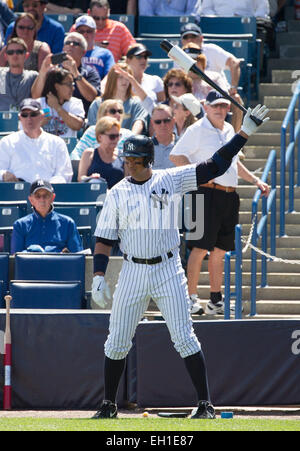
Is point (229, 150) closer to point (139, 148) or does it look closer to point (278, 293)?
point (139, 148)

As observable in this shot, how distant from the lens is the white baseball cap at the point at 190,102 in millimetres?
10867

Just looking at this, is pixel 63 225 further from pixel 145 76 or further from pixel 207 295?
pixel 145 76

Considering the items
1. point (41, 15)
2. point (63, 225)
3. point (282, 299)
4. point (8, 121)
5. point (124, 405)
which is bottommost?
point (124, 405)

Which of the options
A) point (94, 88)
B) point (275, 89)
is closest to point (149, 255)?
point (94, 88)

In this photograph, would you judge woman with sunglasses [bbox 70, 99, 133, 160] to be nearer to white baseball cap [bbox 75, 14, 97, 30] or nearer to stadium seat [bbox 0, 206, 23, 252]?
stadium seat [bbox 0, 206, 23, 252]

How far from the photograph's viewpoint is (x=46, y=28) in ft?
44.3

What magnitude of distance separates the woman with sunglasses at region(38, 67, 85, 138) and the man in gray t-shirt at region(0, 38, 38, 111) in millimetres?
463

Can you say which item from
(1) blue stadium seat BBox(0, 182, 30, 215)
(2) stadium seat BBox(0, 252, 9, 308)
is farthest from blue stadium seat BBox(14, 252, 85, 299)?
(1) blue stadium seat BBox(0, 182, 30, 215)

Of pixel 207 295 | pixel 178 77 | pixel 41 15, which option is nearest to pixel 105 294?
pixel 207 295

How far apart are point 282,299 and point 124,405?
256 cm

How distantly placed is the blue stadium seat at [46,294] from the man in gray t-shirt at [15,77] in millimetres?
3697

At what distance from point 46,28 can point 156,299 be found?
676 cm

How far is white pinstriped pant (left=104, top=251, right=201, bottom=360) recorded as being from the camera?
7.43 metres
